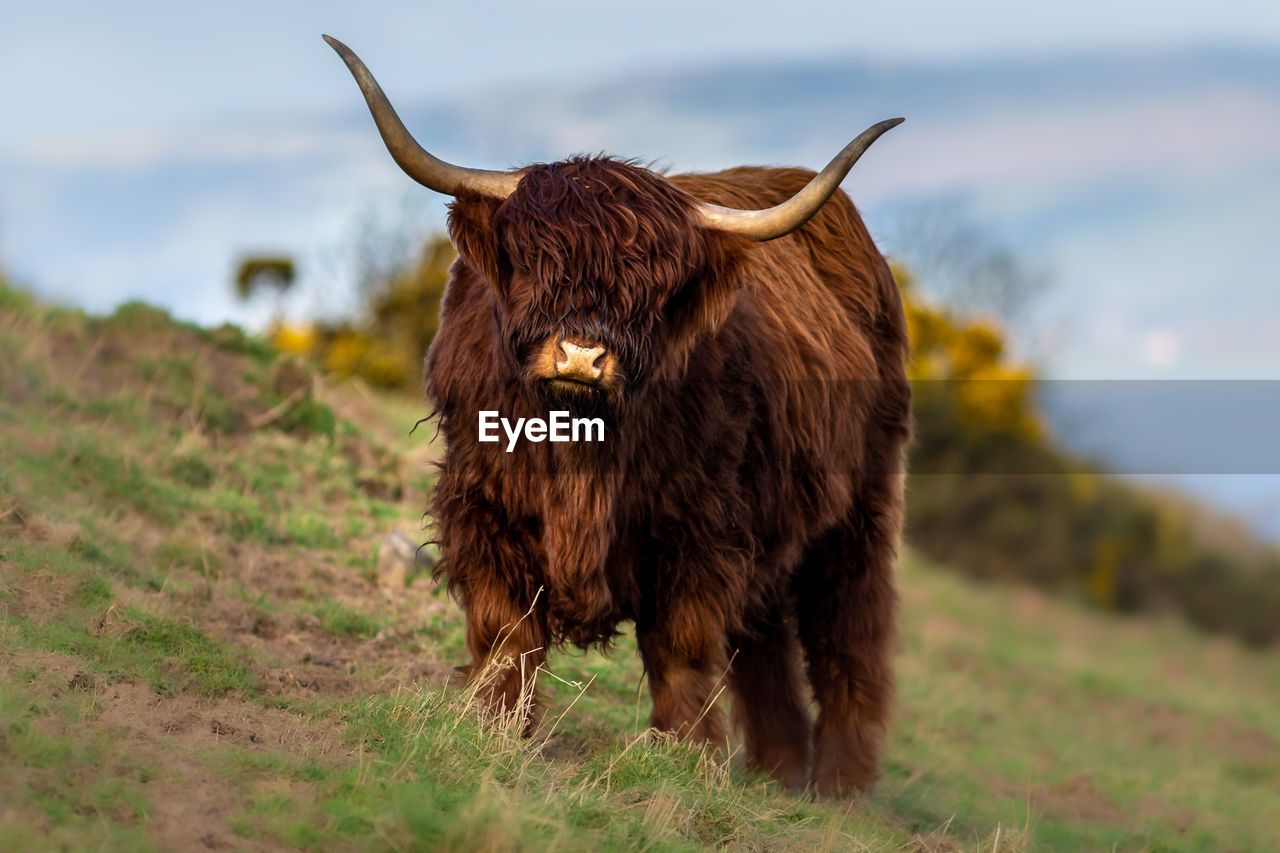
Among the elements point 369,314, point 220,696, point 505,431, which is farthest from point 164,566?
point 369,314

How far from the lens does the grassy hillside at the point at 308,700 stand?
427 cm

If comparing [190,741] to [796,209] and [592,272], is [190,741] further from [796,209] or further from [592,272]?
[796,209]

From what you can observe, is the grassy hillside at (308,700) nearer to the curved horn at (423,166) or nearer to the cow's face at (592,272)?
the cow's face at (592,272)

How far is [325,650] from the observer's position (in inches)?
265

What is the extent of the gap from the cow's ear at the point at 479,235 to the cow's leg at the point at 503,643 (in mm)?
1198

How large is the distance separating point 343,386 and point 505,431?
25.3ft

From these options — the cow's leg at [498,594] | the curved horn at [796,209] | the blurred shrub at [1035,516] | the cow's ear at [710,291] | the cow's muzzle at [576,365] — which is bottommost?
the blurred shrub at [1035,516]

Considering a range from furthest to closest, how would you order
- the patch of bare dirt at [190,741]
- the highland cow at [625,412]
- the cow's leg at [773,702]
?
the cow's leg at [773,702]
the highland cow at [625,412]
the patch of bare dirt at [190,741]

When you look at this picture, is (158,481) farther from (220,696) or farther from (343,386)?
(343,386)

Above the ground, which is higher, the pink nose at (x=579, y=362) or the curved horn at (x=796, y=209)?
the curved horn at (x=796, y=209)

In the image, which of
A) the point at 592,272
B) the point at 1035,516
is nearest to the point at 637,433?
the point at 592,272

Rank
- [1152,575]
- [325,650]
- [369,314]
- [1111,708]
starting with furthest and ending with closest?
[1152,575]
[369,314]
[1111,708]
[325,650]

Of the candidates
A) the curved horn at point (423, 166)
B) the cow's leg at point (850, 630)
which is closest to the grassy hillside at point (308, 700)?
the cow's leg at point (850, 630)

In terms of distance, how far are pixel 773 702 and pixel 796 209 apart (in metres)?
2.98
